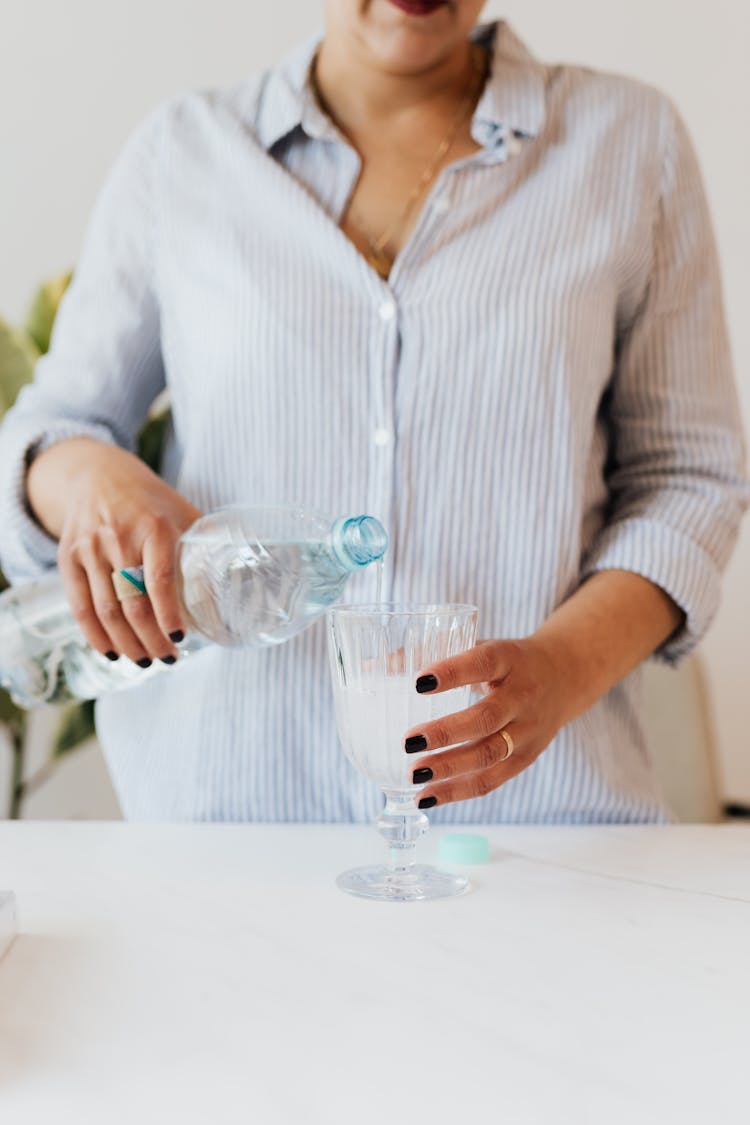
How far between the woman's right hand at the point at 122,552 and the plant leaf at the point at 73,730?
123cm

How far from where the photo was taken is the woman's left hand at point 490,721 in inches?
30.4

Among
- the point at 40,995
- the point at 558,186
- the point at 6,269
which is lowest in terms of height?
the point at 6,269

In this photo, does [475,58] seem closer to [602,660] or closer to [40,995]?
[602,660]

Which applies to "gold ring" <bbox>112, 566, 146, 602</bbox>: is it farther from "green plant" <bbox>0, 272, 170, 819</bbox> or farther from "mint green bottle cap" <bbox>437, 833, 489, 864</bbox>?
"green plant" <bbox>0, 272, 170, 819</bbox>

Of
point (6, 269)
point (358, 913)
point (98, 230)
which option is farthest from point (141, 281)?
point (6, 269)

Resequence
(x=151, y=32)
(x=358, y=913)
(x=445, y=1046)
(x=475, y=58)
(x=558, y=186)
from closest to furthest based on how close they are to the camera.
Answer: (x=445, y=1046), (x=358, y=913), (x=558, y=186), (x=475, y=58), (x=151, y=32)

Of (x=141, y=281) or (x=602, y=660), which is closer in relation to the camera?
(x=602, y=660)

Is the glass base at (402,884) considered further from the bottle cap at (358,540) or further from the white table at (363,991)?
the bottle cap at (358,540)

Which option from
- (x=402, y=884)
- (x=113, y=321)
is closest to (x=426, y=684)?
(x=402, y=884)

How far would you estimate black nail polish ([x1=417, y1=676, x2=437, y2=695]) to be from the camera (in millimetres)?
751

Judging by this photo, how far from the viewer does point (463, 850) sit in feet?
3.00

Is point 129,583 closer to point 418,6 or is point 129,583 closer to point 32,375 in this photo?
point 418,6

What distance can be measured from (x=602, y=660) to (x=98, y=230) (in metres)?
0.63

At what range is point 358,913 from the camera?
78 centimetres
